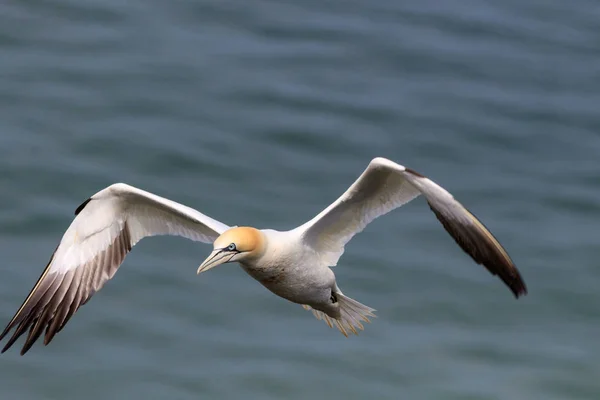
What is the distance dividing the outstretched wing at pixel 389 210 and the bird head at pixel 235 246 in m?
0.79

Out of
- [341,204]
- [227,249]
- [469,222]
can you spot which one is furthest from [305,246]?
[469,222]

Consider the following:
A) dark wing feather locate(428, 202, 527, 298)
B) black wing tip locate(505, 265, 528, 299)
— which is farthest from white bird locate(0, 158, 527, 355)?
black wing tip locate(505, 265, 528, 299)

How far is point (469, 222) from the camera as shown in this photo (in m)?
8.41

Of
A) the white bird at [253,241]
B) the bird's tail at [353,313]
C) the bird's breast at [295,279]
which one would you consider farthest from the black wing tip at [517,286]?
the bird's tail at [353,313]

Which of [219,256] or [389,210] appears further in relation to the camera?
[389,210]

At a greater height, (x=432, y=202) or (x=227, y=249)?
(x=432, y=202)

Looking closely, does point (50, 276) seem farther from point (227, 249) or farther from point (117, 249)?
point (227, 249)

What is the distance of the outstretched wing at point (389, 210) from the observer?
326 inches

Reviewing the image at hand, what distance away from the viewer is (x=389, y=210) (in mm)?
9641

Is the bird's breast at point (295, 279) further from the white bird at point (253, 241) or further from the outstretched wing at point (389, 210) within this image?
the outstretched wing at point (389, 210)

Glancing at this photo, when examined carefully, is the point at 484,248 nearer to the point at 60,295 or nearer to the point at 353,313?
the point at 353,313

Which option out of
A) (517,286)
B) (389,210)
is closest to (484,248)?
(517,286)

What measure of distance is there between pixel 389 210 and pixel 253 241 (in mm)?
1617

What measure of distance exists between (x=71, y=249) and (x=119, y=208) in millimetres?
621
